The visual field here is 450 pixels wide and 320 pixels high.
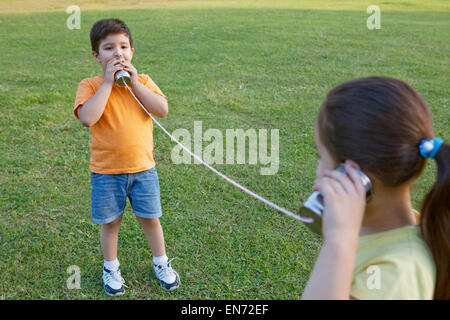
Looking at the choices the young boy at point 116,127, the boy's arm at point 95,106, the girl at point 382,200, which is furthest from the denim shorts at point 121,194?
the girl at point 382,200

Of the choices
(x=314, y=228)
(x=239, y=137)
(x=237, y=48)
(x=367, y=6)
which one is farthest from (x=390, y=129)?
(x=367, y=6)

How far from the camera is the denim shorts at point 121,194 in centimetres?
244

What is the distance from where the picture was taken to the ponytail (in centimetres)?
121

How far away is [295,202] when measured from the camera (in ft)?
12.0

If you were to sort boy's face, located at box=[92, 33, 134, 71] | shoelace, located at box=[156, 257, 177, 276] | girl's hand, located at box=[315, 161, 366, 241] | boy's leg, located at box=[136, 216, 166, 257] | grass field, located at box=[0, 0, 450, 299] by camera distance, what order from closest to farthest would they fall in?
girl's hand, located at box=[315, 161, 366, 241]
boy's face, located at box=[92, 33, 134, 71]
boy's leg, located at box=[136, 216, 166, 257]
shoelace, located at box=[156, 257, 177, 276]
grass field, located at box=[0, 0, 450, 299]

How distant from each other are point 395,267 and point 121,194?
66.5 inches

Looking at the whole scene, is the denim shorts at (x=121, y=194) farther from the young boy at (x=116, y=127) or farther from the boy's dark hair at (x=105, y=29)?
the boy's dark hair at (x=105, y=29)

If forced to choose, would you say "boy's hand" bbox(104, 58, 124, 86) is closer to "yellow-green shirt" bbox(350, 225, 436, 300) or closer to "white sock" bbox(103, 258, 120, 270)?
"white sock" bbox(103, 258, 120, 270)

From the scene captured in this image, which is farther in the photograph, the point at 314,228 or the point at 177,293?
the point at 177,293

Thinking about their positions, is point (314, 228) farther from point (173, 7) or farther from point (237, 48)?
point (173, 7)

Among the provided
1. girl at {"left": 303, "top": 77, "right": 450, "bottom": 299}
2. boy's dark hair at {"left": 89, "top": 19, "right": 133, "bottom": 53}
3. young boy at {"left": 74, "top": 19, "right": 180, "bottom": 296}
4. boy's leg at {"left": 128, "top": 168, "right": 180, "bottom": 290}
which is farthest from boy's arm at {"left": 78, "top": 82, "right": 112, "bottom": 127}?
girl at {"left": 303, "top": 77, "right": 450, "bottom": 299}

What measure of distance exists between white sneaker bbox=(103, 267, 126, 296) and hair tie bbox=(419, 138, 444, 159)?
207 cm

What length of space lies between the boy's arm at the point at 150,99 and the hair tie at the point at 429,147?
1549 mm

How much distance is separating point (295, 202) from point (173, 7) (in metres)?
13.4
